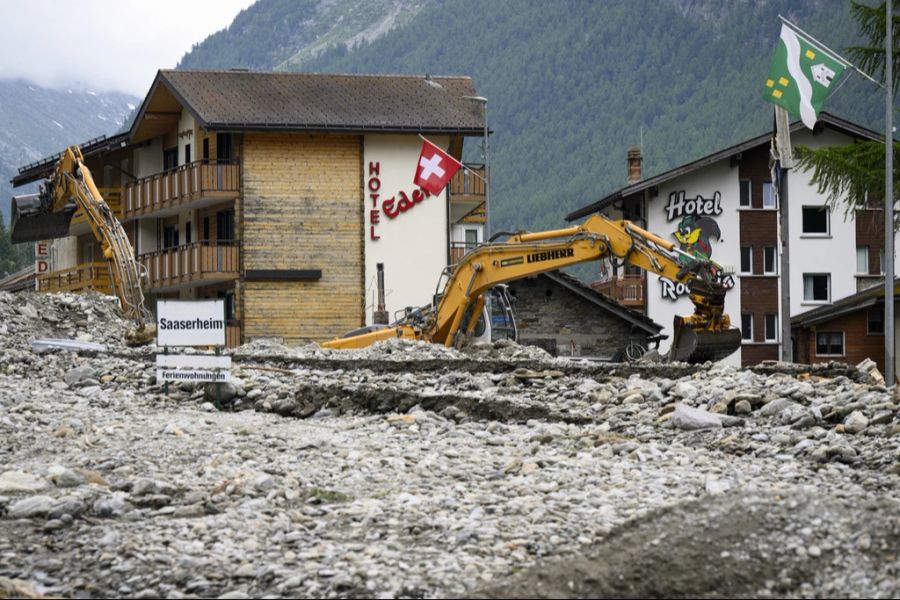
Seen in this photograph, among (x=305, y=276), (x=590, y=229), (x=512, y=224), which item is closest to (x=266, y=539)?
(x=590, y=229)

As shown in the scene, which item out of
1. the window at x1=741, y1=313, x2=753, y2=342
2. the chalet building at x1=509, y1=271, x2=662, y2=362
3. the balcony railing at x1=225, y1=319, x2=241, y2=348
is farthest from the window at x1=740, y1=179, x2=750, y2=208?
the balcony railing at x1=225, y1=319, x2=241, y2=348

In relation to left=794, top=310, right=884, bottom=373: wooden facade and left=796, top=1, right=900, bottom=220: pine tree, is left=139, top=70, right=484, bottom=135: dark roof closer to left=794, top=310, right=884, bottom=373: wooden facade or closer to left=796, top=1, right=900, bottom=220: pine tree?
left=794, top=310, right=884, bottom=373: wooden facade

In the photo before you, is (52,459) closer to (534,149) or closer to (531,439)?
(531,439)

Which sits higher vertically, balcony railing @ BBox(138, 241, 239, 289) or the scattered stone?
balcony railing @ BBox(138, 241, 239, 289)

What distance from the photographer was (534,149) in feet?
533

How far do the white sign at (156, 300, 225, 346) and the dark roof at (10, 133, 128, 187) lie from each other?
3177 cm

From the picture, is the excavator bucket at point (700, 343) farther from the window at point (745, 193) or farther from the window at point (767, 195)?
the window at point (767, 195)

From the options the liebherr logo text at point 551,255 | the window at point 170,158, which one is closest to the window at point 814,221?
the window at point 170,158

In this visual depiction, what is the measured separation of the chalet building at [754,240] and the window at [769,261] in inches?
1.6

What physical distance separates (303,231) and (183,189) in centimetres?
468

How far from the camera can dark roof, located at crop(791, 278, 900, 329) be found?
1933 inches

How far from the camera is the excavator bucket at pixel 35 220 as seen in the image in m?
45.5

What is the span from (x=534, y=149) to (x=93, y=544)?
152284 millimetres

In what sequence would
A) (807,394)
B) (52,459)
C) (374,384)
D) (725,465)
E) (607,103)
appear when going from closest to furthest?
(725,465)
(52,459)
(807,394)
(374,384)
(607,103)
